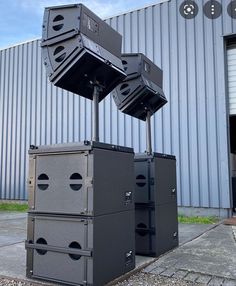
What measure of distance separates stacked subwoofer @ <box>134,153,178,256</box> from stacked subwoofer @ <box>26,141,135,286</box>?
64 centimetres

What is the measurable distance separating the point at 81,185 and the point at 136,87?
1.58m

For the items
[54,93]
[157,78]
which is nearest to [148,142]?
[157,78]

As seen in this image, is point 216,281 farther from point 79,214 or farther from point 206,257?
point 79,214

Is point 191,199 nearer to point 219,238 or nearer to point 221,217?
point 221,217

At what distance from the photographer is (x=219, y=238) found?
5.30 m

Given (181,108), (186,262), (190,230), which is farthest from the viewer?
(181,108)

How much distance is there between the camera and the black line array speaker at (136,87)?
162 inches

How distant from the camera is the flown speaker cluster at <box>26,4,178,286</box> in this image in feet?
9.73

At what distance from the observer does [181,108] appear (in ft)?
26.9

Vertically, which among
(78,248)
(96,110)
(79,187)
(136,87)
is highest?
(136,87)

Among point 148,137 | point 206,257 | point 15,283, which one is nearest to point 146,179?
point 148,137

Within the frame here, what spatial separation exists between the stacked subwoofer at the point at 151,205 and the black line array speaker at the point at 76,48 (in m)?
1.21

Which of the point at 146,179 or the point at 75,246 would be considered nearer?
the point at 75,246

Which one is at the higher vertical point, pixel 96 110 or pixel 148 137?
pixel 96 110
